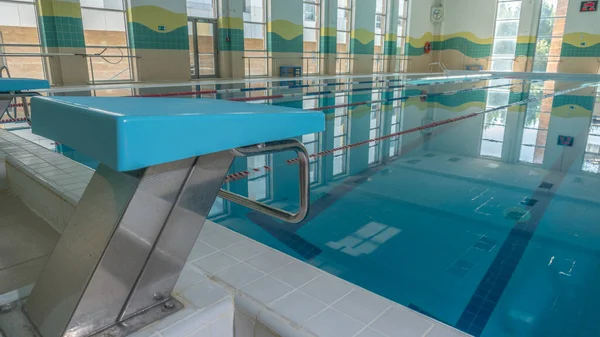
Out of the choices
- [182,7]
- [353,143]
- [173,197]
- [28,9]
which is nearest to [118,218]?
[173,197]

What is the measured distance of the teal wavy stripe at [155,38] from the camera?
11195 millimetres

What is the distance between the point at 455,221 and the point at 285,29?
13.3 meters

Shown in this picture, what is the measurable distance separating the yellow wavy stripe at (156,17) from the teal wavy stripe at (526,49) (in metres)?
15.9

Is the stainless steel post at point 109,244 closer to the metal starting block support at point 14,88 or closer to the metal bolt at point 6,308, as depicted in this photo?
the metal bolt at point 6,308

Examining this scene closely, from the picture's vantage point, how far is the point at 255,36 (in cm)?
1419

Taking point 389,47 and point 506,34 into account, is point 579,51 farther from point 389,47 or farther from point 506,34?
point 389,47

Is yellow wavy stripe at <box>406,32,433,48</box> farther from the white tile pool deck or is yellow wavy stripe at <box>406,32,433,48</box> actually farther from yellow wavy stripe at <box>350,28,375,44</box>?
the white tile pool deck

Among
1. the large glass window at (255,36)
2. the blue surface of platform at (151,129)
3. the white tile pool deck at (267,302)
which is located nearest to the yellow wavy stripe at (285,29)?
the large glass window at (255,36)

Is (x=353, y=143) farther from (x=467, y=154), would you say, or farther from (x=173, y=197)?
(x=173, y=197)

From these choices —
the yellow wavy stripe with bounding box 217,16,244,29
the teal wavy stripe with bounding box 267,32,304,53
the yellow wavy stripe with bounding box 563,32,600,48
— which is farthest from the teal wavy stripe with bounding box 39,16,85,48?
the yellow wavy stripe with bounding box 563,32,600,48

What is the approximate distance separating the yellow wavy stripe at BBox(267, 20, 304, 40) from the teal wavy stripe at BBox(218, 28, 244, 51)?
4.61 feet

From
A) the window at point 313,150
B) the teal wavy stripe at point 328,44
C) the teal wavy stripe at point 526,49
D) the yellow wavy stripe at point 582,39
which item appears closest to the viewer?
the window at point 313,150

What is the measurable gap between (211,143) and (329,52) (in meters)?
16.4

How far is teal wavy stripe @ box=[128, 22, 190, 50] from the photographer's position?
11195mm
